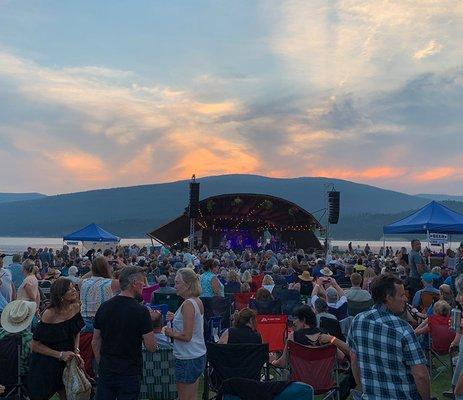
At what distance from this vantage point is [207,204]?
32.6 meters

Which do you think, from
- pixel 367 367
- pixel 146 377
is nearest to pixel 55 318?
pixel 146 377

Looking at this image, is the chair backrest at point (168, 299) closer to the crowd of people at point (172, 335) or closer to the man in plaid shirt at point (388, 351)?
the crowd of people at point (172, 335)

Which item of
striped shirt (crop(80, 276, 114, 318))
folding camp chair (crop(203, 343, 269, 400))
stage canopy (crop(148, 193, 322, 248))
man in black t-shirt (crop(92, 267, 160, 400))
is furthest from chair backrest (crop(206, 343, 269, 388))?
stage canopy (crop(148, 193, 322, 248))

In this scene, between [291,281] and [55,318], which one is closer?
[55,318]

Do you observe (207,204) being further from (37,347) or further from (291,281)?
(37,347)

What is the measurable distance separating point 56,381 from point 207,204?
28540 millimetres

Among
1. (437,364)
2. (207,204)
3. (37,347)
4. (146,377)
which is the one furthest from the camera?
(207,204)

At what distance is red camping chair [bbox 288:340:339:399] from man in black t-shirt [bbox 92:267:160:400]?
1765 millimetres

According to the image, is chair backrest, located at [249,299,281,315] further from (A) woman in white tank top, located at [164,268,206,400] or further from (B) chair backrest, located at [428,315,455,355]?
(A) woman in white tank top, located at [164,268,206,400]

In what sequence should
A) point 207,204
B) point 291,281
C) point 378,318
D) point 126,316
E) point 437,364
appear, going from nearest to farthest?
point 378,318 → point 126,316 → point 437,364 → point 291,281 → point 207,204

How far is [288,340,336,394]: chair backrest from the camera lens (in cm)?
486

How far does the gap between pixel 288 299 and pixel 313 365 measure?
13.8ft

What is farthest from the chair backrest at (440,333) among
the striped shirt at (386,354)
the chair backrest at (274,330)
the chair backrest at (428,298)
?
the striped shirt at (386,354)

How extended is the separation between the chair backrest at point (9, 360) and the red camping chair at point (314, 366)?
2.37 m
